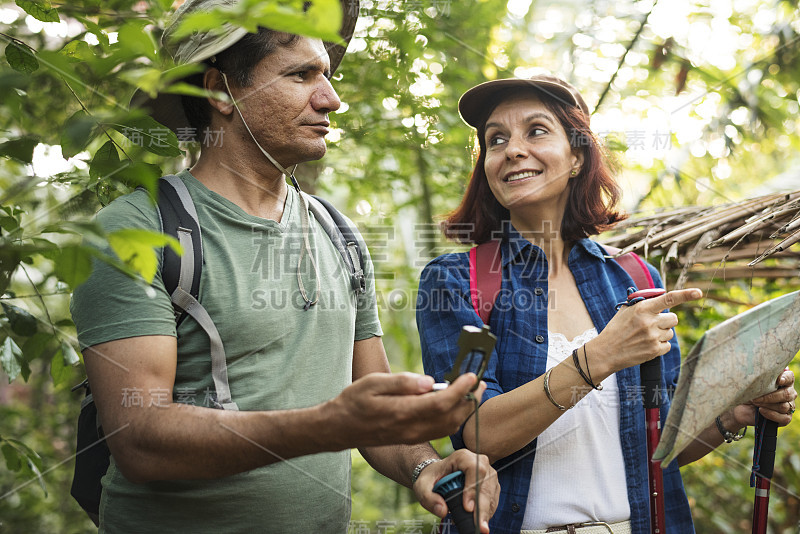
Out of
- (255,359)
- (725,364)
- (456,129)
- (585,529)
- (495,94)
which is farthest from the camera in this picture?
(456,129)

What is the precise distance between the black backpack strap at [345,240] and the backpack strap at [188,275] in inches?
18.6

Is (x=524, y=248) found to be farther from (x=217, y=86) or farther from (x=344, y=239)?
(x=217, y=86)

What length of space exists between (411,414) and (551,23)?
4.21 meters

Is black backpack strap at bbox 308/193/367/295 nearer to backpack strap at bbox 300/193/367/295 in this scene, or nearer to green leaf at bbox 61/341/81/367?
backpack strap at bbox 300/193/367/295

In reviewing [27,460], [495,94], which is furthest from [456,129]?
[27,460]

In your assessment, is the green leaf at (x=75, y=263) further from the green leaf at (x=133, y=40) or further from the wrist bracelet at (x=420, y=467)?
the wrist bracelet at (x=420, y=467)

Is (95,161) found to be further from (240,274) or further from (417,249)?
(417,249)

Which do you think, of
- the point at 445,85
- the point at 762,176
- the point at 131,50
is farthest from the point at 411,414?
the point at 762,176

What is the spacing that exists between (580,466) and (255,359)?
0.98 m

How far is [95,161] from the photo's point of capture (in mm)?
1477

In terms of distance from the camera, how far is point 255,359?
1.59 meters

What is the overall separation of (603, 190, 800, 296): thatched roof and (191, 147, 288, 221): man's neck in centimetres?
120

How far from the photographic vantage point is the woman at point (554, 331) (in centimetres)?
166

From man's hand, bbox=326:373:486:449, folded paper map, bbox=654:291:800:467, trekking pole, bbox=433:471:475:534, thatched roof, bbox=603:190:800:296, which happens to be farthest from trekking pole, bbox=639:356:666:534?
man's hand, bbox=326:373:486:449
